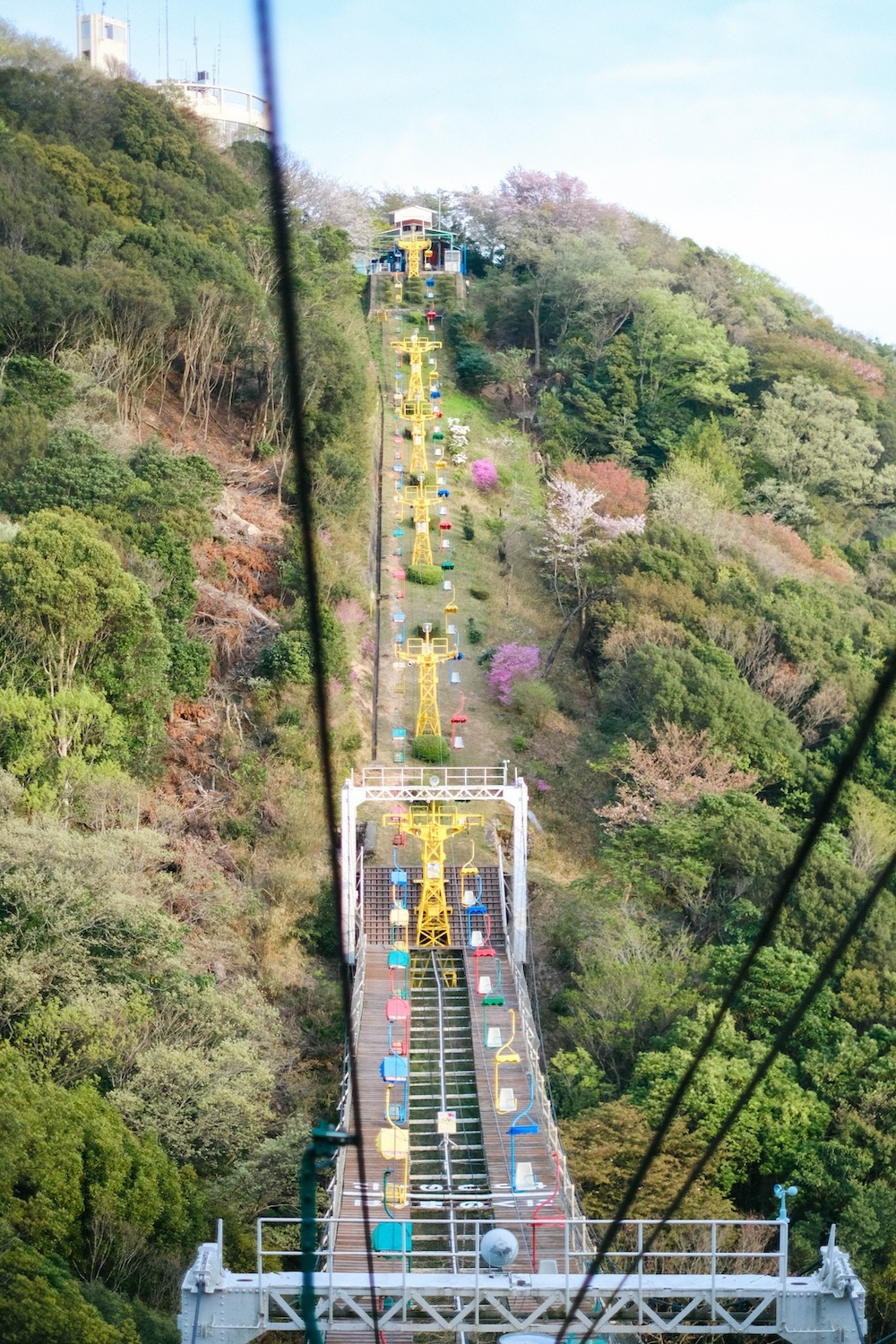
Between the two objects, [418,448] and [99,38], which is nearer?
[418,448]

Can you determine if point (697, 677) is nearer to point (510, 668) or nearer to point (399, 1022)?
point (510, 668)

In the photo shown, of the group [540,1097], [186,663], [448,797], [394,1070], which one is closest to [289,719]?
[186,663]

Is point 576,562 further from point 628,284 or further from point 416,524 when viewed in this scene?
point 628,284

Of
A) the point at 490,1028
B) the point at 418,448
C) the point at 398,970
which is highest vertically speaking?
the point at 418,448

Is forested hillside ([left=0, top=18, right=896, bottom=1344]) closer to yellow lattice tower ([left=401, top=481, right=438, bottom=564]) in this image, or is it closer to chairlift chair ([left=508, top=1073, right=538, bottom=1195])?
chairlift chair ([left=508, top=1073, right=538, bottom=1195])

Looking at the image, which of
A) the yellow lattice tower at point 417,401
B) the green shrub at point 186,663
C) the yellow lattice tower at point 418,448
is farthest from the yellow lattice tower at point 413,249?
the green shrub at point 186,663
